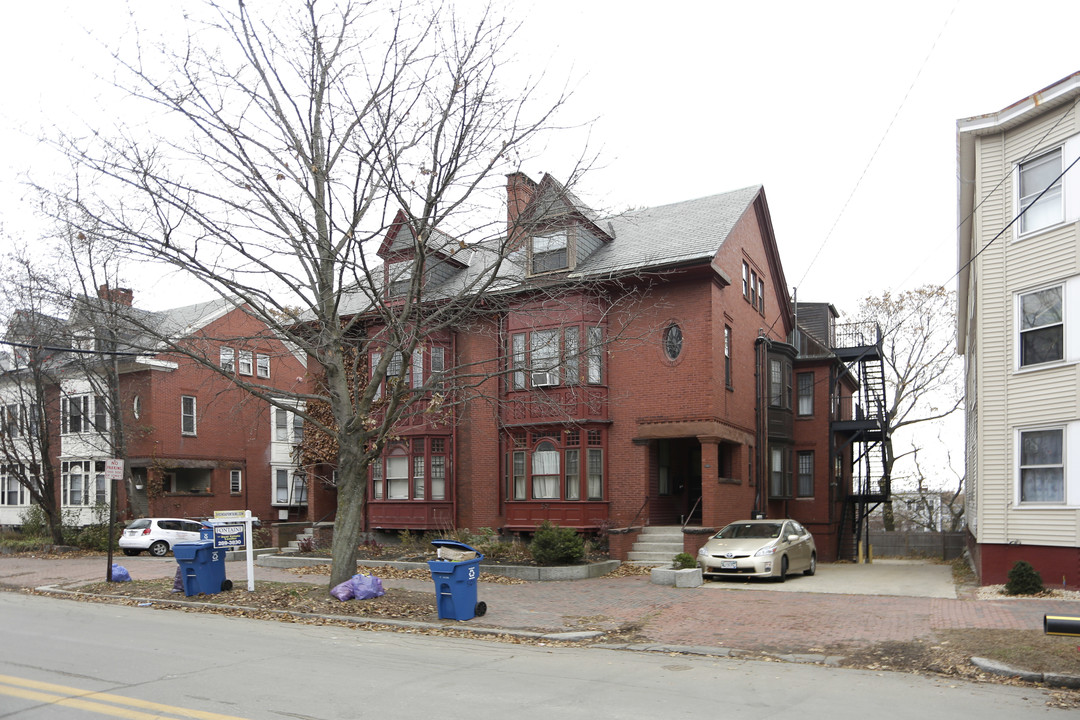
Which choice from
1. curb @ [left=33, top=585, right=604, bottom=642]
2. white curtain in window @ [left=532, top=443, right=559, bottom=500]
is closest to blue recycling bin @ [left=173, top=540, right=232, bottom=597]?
curb @ [left=33, top=585, right=604, bottom=642]

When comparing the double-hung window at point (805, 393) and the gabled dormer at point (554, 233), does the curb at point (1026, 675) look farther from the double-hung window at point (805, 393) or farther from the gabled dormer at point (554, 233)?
the double-hung window at point (805, 393)

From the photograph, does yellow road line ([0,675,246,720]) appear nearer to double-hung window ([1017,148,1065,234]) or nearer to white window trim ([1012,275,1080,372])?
white window trim ([1012,275,1080,372])

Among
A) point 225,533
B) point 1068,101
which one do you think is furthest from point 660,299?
point 225,533

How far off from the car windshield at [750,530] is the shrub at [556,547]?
10.8ft

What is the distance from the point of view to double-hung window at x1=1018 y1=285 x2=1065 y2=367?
15844 millimetres

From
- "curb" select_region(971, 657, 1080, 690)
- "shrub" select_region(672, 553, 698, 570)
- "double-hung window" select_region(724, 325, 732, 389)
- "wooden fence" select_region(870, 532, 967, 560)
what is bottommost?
"wooden fence" select_region(870, 532, 967, 560)

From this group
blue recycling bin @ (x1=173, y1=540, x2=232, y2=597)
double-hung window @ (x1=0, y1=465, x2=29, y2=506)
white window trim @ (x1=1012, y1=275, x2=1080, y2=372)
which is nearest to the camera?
white window trim @ (x1=1012, y1=275, x2=1080, y2=372)

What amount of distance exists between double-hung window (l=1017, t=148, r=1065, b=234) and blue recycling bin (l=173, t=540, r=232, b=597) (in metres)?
16.8

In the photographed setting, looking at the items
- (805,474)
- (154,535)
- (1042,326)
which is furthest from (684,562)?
(154,535)

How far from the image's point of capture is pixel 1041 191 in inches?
639

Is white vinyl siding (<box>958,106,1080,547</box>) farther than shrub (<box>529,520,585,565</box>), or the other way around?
shrub (<box>529,520,585,565</box>)

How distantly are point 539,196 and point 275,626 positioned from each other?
8110mm

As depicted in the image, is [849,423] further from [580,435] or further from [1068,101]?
[1068,101]

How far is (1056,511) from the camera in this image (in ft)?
51.2
